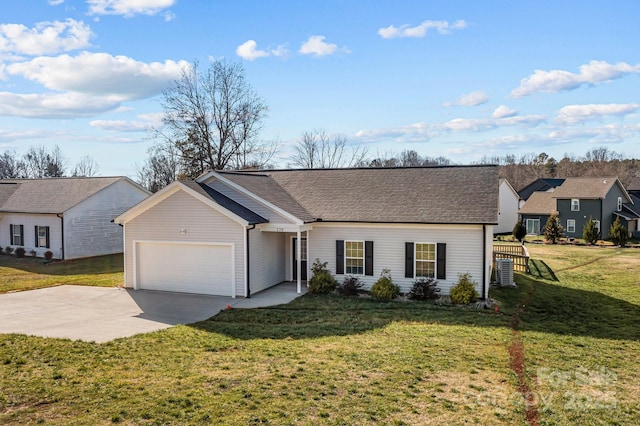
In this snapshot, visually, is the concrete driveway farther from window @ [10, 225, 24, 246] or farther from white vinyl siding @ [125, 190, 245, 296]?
window @ [10, 225, 24, 246]

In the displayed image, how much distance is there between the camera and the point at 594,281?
22.0m

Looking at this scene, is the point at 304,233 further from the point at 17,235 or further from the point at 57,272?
the point at 17,235

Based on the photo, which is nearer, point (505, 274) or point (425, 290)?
point (425, 290)

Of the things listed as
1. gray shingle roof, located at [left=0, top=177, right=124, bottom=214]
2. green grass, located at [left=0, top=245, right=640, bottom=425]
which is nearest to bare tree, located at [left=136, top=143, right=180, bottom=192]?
gray shingle roof, located at [left=0, top=177, right=124, bottom=214]

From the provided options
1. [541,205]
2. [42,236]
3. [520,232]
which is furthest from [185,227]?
[541,205]

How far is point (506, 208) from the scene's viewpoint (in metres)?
52.6

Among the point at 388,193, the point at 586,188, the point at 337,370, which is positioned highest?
the point at 586,188

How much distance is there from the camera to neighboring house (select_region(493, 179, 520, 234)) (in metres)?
51.2

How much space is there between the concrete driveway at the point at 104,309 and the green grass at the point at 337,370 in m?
0.90

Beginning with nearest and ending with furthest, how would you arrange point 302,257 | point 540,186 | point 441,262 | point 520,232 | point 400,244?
point 441,262 < point 400,244 < point 302,257 < point 520,232 < point 540,186

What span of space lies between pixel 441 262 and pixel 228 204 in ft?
27.6

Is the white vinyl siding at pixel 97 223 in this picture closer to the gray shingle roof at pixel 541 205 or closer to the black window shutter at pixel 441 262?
the black window shutter at pixel 441 262

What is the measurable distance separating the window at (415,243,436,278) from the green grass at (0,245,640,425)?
192 cm

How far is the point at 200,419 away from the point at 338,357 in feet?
12.8
